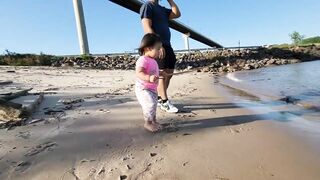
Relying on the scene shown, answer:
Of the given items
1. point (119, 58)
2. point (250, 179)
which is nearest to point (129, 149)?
point (250, 179)

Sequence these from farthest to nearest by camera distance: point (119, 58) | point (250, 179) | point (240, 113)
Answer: point (119, 58)
point (240, 113)
point (250, 179)

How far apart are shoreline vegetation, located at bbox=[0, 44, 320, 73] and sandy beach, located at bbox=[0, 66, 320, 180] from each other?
11.8 m

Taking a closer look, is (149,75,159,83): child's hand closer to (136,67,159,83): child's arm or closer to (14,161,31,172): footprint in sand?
(136,67,159,83): child's arm

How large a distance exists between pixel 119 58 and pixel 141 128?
912 inches

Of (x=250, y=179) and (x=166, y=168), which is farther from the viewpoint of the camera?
(x=166, y=168)

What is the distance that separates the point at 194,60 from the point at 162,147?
2578cm

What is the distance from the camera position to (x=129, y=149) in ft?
10.2

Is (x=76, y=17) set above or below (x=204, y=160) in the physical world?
above

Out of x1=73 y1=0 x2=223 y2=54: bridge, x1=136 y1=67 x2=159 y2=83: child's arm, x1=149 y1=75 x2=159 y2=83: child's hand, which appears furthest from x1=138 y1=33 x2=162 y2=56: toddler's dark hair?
x1=73 y1=0 x2=223 y2=54: bridge

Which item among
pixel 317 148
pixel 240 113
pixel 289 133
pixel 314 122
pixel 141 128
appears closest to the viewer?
pixel 317 148

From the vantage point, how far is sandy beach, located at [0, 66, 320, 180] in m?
2.56

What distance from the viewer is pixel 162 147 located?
3.16 m

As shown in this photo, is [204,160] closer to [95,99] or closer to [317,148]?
[317,148]

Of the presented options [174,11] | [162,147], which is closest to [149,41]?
[162,147]
